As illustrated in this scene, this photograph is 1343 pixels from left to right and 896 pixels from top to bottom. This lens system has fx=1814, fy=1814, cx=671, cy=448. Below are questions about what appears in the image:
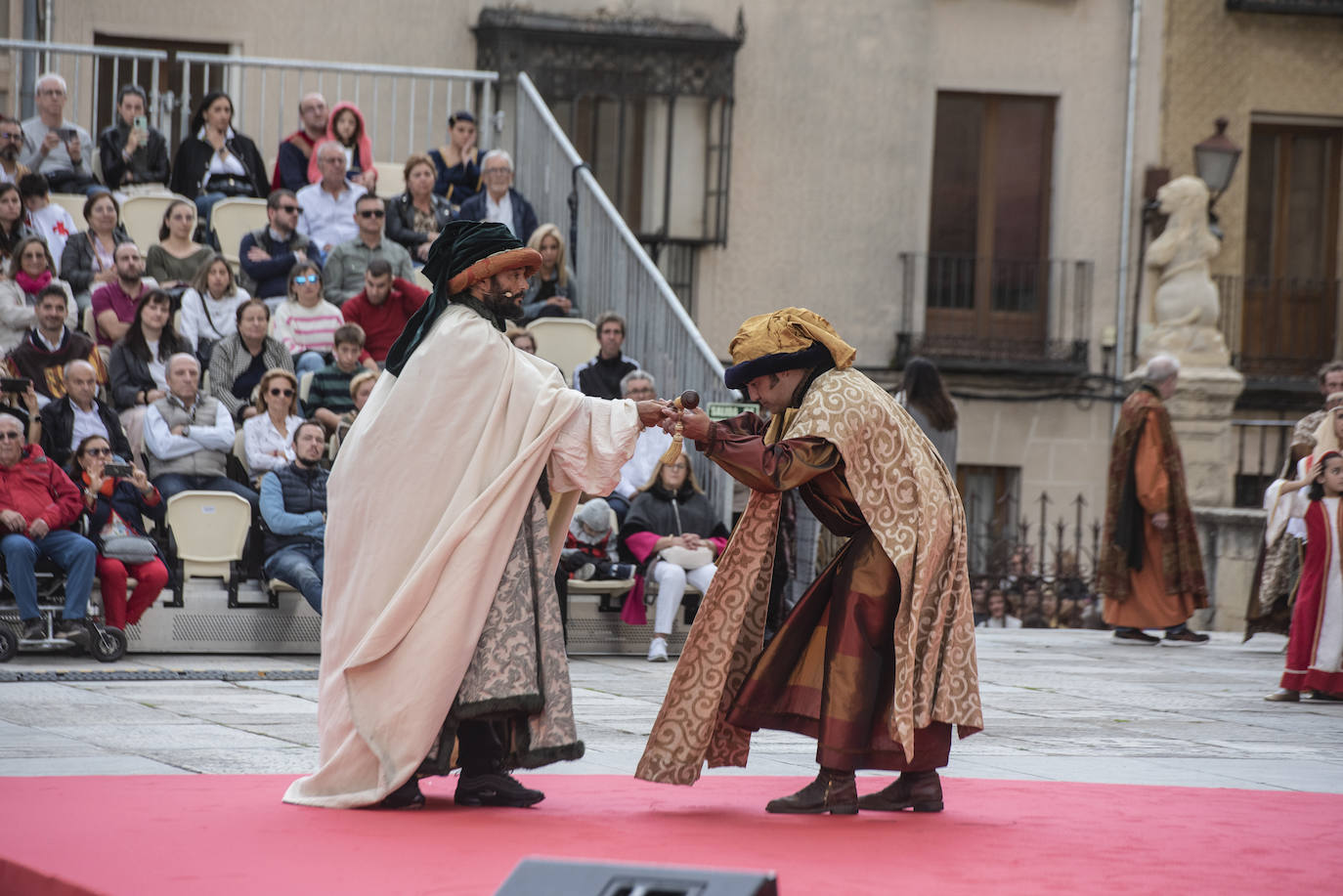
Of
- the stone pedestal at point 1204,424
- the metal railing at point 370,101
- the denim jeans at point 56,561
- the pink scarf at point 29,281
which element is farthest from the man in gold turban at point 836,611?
the stone pedestal at point 1204,424

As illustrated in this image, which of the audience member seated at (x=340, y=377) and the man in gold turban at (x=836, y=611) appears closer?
the man in gold turban at (x=836, y=611)

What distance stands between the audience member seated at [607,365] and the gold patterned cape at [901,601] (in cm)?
586

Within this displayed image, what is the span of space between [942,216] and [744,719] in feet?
44.3

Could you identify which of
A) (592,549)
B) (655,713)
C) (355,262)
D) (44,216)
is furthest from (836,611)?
(44,216)

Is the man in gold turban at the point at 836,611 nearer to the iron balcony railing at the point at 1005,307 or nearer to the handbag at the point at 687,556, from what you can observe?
the handbag at the point at 687,556

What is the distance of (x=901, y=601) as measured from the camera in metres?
5.30

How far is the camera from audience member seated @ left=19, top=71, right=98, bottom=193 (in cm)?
1242

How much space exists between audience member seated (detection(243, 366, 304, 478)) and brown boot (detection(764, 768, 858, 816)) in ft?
18.3

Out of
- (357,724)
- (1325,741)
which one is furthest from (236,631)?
(1325,741)

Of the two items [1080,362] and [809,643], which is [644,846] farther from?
[1080,362]

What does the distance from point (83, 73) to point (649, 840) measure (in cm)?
1241

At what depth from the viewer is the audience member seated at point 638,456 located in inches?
416

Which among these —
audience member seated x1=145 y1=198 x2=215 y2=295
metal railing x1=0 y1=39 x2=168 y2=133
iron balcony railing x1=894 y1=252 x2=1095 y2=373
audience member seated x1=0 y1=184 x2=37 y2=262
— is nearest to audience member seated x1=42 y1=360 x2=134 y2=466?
audience member seated x1=0 y1=184 x2=37 y2=262

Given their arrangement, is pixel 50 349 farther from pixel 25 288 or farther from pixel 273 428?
pixel 273 428
